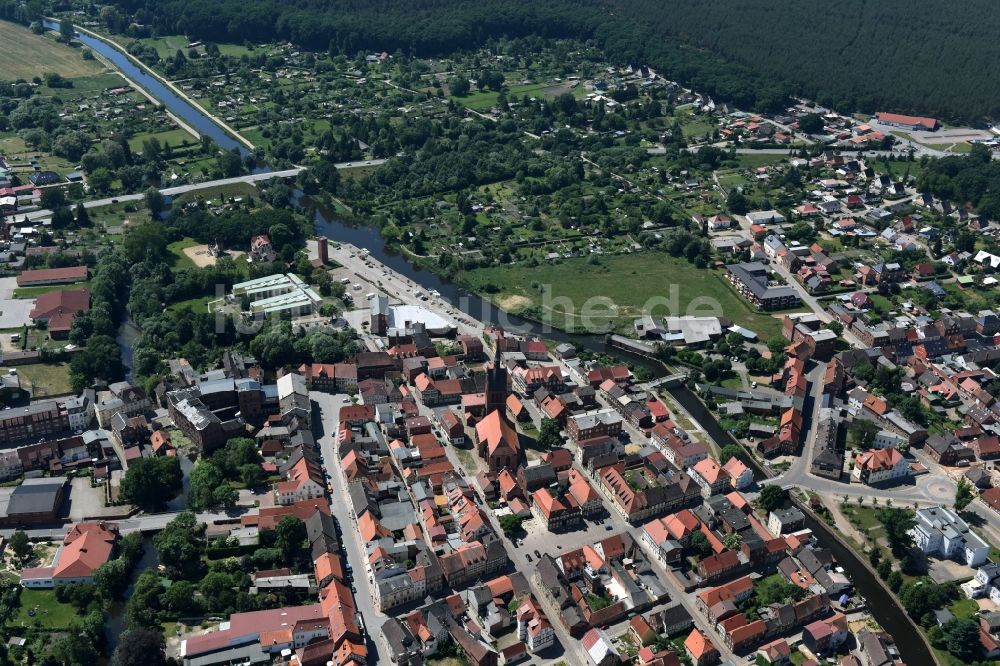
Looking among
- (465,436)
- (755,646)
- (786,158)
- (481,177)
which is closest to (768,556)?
(755,646)

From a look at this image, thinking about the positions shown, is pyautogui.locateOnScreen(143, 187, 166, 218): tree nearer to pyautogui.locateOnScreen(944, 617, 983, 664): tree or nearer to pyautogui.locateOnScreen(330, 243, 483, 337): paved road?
pyautogui.locateOnScreen(330, 243, 483, 337): paved road

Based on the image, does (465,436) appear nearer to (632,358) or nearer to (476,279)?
(632,358)

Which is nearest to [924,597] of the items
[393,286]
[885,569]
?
[885,569]

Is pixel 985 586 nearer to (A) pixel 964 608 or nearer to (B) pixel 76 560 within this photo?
(A) pixel 964 608

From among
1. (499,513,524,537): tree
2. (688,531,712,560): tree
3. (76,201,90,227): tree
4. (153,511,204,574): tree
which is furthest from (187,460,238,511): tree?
(76,201,90,227): tree

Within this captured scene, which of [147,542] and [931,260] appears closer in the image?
[147,542]

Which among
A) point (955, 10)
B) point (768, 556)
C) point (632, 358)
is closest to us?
point (768, 556)
